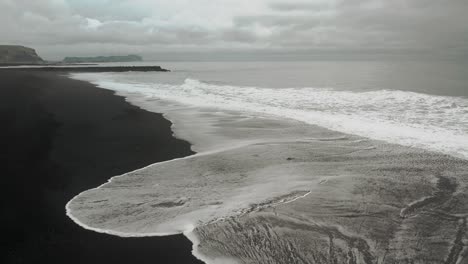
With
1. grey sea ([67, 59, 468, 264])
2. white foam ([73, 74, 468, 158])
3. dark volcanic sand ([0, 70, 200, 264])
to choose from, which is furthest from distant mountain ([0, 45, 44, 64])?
grey sea ([67, 59, 468, 264])

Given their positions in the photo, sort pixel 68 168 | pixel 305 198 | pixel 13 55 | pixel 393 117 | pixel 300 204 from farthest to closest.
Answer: pixel 13 55
pixel 393 117
pixel 68 168
pixel 305 198
pixel 300 204

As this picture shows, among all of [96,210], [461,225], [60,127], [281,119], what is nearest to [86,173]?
[96,210]

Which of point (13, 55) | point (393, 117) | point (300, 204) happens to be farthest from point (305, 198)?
point (13, 55)

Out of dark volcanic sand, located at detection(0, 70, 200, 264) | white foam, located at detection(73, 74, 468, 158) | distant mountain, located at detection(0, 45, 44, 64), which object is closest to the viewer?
dark volcanic sand, located at detection(0, 70, 200, 264)

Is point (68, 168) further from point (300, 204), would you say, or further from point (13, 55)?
point (13, 55)

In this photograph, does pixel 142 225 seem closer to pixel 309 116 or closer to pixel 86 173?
pixel 86 173

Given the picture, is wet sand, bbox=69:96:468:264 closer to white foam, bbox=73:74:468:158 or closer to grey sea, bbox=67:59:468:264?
grey sea, bbox=67:59:468:264

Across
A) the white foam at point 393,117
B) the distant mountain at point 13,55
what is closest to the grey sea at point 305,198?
the white foam at point 393,117

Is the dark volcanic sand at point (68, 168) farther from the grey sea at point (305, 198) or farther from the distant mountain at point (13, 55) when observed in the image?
the distant mountain at point (13, 55)
